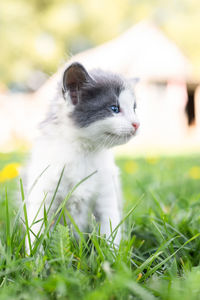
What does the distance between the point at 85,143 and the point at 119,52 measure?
1135 cm

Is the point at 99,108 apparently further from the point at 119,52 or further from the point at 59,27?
the point at 59,27

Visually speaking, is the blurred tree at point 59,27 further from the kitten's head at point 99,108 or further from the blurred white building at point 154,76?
the kitten's head at point 99,108

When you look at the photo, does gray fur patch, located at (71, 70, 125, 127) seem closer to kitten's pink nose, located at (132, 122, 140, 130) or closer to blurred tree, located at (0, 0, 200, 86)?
kitten's pink nose, located at (132, 122, 140, 130)

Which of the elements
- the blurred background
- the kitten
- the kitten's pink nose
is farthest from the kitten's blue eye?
the blurred background

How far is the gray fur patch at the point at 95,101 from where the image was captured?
1868 millimetres

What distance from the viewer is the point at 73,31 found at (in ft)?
57.8

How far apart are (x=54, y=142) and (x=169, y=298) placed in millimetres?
1127

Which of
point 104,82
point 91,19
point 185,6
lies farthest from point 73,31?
point 104,82

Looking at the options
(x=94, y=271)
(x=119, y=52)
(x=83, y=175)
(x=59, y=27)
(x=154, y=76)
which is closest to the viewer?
(x=94, y=271)

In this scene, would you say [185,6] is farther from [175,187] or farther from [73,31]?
[175,187]

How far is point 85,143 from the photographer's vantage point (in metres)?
1.93

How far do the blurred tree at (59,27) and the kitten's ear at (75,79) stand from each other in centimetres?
1461

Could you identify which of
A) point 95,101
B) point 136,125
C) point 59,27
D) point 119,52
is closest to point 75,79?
point 95,101

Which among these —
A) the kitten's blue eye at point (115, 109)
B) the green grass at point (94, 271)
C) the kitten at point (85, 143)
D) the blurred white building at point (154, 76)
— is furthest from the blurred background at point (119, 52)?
the green grass at point (94, 271)
